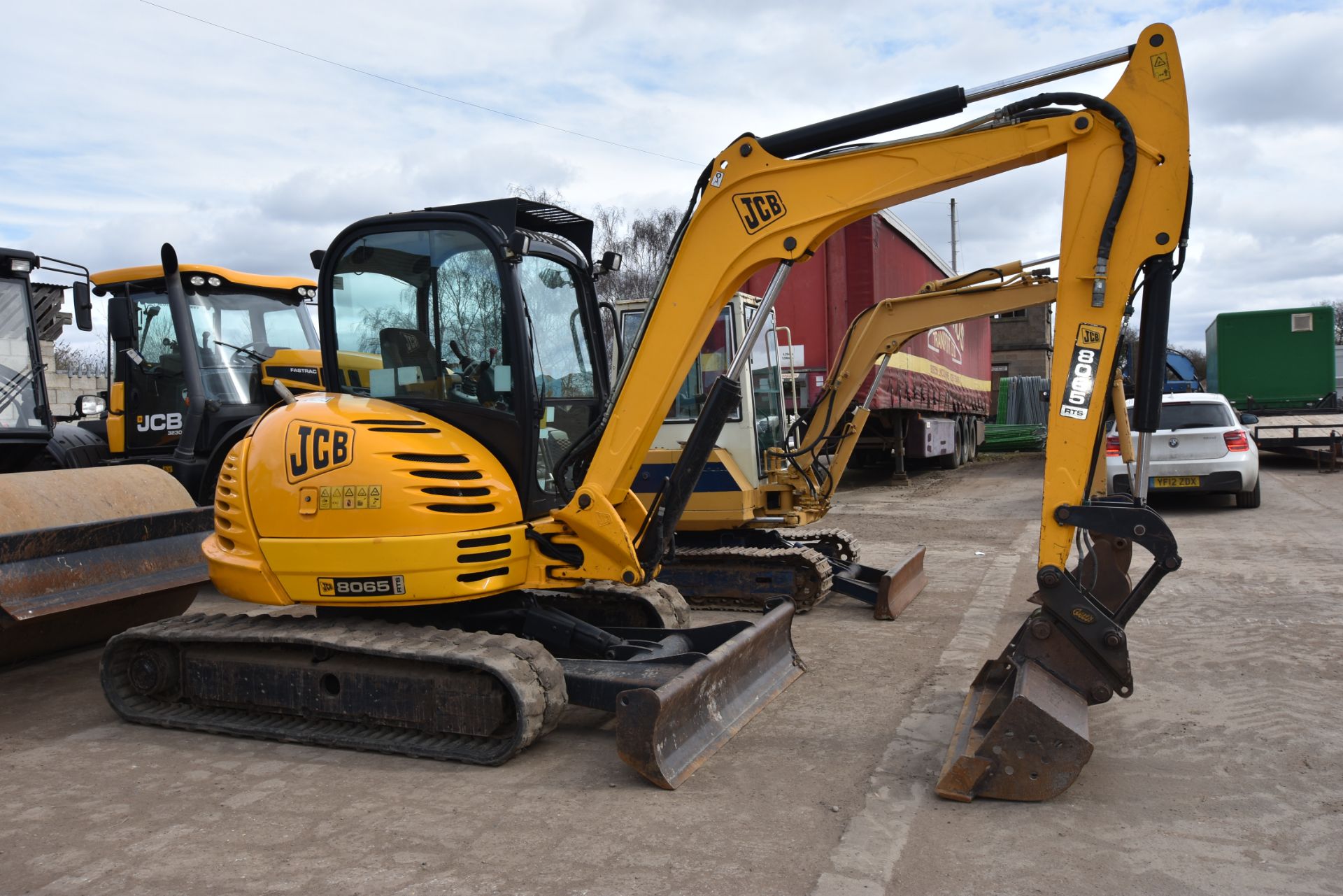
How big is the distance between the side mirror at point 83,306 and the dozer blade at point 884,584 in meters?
6.17

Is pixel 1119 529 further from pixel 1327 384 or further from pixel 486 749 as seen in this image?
pixel 1327 384

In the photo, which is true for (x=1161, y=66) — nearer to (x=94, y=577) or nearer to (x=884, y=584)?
(x=884, y=584)

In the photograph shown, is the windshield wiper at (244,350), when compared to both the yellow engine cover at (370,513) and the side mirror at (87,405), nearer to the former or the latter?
the side mirror at (87,405)

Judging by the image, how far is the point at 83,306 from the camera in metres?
7.84

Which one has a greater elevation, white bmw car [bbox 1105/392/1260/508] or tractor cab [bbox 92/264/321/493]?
tractor cab [bbox 92/264/321/493]

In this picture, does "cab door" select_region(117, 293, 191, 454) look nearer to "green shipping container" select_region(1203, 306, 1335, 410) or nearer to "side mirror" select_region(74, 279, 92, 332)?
"side mirror" select_region(74, 279, 92, 332)

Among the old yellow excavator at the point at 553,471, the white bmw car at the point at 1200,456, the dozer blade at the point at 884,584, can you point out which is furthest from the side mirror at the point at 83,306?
the white bmw car at the point at 1200,456

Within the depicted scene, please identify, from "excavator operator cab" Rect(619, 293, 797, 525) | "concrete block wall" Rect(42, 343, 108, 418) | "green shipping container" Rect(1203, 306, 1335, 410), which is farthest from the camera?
"green shipping container" Rect(1203, 306, 1335, 410)

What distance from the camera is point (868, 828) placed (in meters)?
3.86

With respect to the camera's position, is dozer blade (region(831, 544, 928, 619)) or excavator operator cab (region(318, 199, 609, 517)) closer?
excavator operator cab (region(318, 199, 609, 517))

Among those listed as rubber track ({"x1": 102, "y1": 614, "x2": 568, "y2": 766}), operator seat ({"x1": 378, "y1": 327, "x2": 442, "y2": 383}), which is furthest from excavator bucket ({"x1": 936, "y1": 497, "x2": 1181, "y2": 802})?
operator seat ({"x1": 378, "y1": 327, "x2": 442, "y2": 383})

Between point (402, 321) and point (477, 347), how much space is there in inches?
18.4

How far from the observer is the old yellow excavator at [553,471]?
14.7ft

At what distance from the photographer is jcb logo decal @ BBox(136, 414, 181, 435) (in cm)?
896
